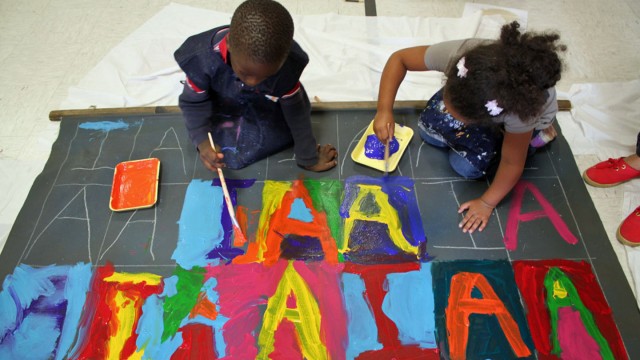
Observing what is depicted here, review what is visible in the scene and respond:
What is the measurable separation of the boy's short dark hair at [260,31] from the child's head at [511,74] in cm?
51

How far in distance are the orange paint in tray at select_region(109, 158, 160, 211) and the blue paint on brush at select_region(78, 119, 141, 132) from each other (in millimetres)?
218

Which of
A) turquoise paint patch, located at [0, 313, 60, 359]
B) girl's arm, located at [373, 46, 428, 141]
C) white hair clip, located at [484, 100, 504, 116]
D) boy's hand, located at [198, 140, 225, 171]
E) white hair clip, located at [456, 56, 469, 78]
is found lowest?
turquoise paint patch, located at [0, 313, 60, 359]

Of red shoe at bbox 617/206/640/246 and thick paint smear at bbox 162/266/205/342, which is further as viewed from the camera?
red shoe at bbox 617/206/640/246

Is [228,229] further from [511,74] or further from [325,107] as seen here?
[511,74]

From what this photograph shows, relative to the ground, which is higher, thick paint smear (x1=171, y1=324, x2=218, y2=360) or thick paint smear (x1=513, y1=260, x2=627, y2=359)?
thick paint smear (x1=513, y1=260, x2=627, y2=359)

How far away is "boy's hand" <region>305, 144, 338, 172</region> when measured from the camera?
1707mm

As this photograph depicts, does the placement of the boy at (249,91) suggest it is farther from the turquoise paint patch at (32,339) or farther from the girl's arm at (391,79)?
the turquoise paint patch at (32,339)

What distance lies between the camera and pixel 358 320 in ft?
4.54

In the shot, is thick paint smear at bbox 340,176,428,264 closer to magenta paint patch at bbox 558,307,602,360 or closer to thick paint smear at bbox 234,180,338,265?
thick paint smear at bbox 234,180,338,265

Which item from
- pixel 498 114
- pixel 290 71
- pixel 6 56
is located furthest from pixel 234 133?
pixel 6 56

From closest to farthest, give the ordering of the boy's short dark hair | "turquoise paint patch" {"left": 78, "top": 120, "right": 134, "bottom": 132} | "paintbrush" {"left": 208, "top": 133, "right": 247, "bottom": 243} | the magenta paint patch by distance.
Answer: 1. the boy's short dark hair
2. the magenta paint patch
3. "paintbrush" {"left": 208, "top": 133, "right": 247, "bottom": 243}
4. "turquoise paint patch" {"left": 78, "top": 120, "right": 134, "bottom": 132}

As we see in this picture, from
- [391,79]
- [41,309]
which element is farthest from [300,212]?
[41,309]

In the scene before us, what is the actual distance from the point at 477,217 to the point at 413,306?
0.42 m

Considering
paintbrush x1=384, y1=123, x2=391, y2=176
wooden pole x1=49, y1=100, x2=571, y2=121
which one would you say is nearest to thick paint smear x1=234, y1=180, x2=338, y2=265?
paintbrush x1=384, y1=123, x2=391, y2=176
